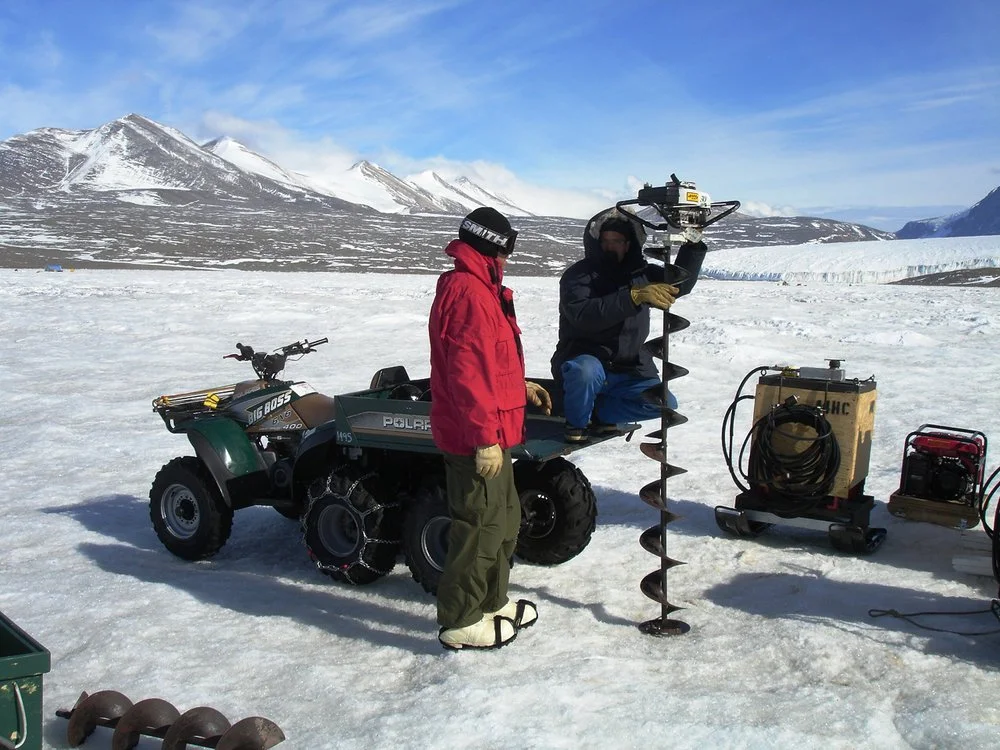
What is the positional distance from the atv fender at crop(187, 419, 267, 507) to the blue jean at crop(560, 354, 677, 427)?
6.66 feet

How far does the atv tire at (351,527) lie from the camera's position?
4.64 m

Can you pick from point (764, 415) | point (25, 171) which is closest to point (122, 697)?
point (764, 415)

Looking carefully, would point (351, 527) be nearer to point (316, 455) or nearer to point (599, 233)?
point (316, 455)

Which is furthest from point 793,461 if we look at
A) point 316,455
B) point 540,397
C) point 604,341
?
point 316,455

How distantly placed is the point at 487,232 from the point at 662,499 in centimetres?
149

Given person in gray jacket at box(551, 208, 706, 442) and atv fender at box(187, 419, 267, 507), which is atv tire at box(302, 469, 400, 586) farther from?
person in gray jacket at box(551, 208, 706, 442)

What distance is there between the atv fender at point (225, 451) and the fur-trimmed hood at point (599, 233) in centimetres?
243

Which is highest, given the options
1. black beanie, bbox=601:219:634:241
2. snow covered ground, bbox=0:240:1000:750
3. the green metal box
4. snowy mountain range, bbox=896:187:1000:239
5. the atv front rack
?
snowy mountain range, bbox=896:187:1000:239

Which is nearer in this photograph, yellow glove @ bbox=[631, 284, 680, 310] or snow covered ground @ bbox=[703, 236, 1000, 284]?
yellow glove @ bbox=[631, 284, 680, 310]

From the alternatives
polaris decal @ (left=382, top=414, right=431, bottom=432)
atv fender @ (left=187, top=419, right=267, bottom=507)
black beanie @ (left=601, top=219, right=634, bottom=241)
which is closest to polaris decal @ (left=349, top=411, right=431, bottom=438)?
polaris decal @ (left=382, top=414, right=431, bottom=432)

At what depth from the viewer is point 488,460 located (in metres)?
3.51

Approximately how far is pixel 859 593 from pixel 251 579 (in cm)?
327

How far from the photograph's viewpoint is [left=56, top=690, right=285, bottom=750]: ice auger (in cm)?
290

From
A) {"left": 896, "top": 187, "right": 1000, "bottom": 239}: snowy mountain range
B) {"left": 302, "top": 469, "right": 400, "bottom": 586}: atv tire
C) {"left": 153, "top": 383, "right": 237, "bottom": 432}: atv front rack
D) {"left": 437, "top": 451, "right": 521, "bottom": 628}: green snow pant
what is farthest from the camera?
{"left": 896, "top": 187, "right": 1000, "bottom": 239}: snowy mountain range
